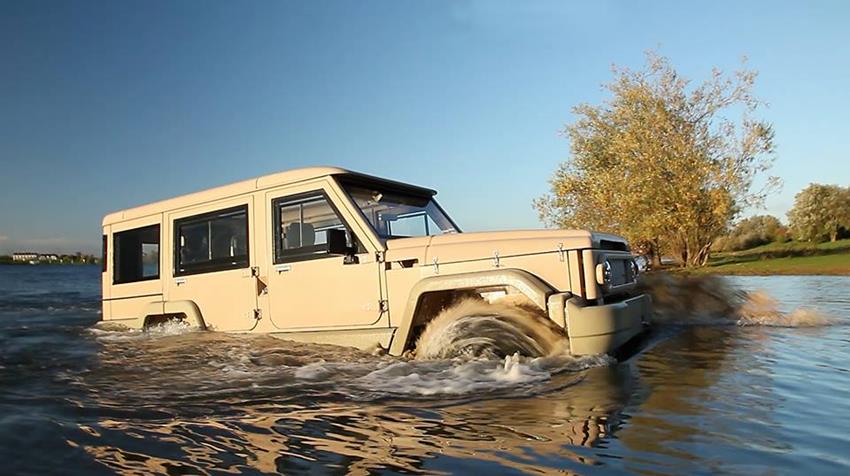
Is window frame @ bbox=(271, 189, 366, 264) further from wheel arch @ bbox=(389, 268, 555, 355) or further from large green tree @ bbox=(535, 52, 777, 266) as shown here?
large green tree @ bbox=(535, 52, 777, 266)

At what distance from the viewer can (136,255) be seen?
26.1 feet

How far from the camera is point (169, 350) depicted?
6539 millimetres

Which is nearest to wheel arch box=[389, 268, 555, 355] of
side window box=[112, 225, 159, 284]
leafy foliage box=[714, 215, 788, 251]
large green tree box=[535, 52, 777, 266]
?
side window box=[112, 225, 159, 284]

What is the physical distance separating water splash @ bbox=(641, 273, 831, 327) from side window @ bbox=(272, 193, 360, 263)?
A: 470 cm

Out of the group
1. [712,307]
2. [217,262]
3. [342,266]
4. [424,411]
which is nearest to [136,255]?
[217,262]

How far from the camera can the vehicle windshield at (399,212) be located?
20.5ft

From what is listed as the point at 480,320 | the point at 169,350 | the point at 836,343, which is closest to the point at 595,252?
the point at 480,320

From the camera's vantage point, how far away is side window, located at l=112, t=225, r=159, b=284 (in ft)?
25.2

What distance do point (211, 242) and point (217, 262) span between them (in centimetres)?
27

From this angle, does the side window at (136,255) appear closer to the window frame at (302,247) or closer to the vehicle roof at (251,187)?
the vehicle roof at (251,187)

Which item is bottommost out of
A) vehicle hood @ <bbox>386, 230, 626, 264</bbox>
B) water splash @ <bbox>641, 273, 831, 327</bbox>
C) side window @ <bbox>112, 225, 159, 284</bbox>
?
water splash @ <bbox>641, 273, 831, 327</bbox>

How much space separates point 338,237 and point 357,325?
2.87 ft

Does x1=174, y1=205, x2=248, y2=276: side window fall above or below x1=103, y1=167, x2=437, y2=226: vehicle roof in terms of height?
below

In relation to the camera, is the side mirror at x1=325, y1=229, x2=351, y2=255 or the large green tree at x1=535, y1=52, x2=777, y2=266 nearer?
the side mirror at x1=325, y1=229, x2=351, y2=255
